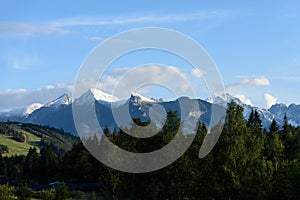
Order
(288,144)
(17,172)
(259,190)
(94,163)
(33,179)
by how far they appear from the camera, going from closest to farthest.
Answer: (259,190), (288,144), (94,163), (33,179), (17,172)

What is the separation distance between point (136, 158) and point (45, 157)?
9055 cm

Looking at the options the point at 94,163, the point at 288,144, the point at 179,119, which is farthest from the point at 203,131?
the point at 94,163

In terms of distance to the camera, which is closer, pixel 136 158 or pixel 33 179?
pixel 136 158

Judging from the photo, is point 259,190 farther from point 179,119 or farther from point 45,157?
point 45,157

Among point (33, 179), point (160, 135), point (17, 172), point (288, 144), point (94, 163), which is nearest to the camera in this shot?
point (160, 135)

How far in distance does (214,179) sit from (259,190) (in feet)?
19.4

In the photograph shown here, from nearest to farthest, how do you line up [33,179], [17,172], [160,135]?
1. [160,135]
2. [33,179]
3. [17,172]

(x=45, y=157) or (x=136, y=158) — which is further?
(x=45, y=157)

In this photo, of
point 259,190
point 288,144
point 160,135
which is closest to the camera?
point 259,190

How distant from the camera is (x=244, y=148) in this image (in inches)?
2635

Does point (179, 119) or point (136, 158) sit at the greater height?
point (179, 119)

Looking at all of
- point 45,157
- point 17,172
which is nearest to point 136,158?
point 45,157

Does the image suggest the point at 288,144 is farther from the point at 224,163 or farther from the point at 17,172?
the point at 17,172

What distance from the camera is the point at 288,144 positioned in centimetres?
9656
